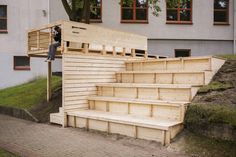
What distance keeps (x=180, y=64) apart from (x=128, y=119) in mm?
3087

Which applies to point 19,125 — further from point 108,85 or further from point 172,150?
point 172,150

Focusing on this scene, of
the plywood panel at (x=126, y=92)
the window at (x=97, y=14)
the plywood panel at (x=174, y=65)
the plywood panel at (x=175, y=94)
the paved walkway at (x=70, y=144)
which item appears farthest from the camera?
the window at (x=97, y=14)

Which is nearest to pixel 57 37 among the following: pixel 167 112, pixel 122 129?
pixel 122 129

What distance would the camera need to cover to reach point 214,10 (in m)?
22.5

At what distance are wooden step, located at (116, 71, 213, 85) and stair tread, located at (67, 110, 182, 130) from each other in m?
1.74

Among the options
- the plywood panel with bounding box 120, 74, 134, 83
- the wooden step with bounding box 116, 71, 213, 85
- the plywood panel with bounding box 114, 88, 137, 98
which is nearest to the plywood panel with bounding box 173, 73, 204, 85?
the wooden step with bounding box 116, 71, 213, 85

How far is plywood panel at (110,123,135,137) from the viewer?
26.2ft

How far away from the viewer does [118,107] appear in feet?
31.0

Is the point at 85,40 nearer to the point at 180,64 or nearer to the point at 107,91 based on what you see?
the point at 107,91

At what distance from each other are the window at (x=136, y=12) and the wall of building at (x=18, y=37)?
531 centimetres

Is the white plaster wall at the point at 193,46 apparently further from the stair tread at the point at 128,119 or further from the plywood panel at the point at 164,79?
the stair tread at the point at 128,119

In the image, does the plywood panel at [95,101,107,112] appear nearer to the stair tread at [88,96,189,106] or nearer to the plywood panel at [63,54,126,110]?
the plywood panel at [63,54,126,110]

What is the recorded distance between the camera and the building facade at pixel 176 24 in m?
21.6

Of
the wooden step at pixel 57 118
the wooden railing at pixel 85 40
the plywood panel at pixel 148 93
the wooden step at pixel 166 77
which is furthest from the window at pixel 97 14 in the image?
the plywood panel at pixel 148 93
